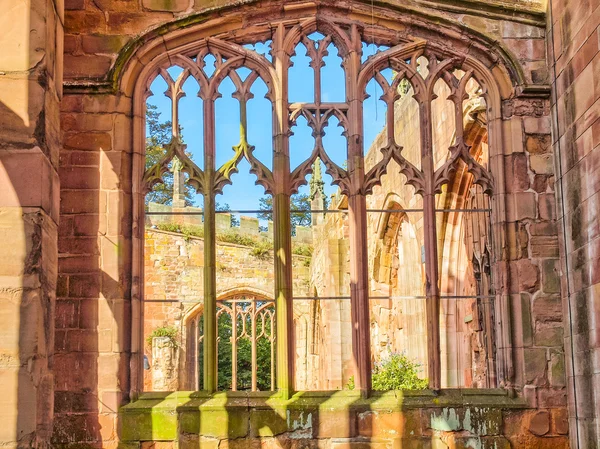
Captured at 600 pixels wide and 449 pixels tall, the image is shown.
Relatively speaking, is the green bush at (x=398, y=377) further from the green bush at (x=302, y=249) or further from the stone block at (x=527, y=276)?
the green bush at (x=302, y=249)

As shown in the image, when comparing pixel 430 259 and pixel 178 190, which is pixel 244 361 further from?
pixel 430 259

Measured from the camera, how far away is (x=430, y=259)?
25.5ft

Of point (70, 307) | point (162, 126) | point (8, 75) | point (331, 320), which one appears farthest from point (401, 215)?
point (162, 126)

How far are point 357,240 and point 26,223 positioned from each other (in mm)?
2879

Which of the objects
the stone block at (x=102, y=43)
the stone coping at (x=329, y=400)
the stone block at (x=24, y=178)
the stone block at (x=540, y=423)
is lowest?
the stone block at (x=540, y=423)

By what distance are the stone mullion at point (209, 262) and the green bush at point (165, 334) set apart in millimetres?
13366

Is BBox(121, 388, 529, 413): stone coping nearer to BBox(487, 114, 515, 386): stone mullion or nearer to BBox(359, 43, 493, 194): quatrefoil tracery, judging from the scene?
BBox(487, 114, 515, 386): stone mullion

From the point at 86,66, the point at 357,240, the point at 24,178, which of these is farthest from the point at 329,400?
the point at 86,66

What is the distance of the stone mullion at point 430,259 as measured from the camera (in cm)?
766

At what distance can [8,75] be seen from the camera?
5.99m

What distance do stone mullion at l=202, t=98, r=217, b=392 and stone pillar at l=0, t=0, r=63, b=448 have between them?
1.65 meters

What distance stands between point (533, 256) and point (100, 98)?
3.67 metres

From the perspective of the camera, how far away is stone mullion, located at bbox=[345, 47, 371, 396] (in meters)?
7.63

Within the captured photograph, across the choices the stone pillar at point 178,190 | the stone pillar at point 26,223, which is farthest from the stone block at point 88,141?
the stone pillar at point 178,190
